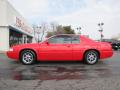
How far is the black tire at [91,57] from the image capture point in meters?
11.6

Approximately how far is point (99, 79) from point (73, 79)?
821 mm

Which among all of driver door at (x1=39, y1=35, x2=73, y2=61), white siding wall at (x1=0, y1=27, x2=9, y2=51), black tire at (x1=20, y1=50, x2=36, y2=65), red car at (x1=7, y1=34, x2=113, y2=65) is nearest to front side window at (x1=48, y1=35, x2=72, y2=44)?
red car at (x1=7, y1=34, x2=113, y2=65)

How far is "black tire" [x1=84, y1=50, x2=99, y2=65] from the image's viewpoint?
38.1ft

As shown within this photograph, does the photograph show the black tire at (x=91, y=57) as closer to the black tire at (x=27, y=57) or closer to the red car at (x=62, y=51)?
the red car at (x=62, y=51)

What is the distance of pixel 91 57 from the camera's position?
1166cm

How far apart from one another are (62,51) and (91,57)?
1.44m

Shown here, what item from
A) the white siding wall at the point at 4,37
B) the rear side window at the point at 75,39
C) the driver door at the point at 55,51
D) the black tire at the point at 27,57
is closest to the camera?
the driver door at the point at 55,51

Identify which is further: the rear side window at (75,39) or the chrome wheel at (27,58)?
the rear side window at (75,39)

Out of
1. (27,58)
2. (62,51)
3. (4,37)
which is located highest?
(4,37)

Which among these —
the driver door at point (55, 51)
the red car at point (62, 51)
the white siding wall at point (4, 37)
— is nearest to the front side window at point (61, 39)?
the red car at point (62, 51)

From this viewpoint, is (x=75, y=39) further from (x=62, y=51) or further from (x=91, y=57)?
(x=91, y=57)

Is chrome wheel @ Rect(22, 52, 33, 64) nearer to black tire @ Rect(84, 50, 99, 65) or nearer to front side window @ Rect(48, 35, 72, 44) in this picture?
front side window @ Rect(48, 35, 72, 44)

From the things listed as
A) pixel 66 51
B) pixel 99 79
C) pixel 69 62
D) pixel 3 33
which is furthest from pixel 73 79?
pixel 3 33

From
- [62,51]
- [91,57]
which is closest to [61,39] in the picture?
[62,51]
